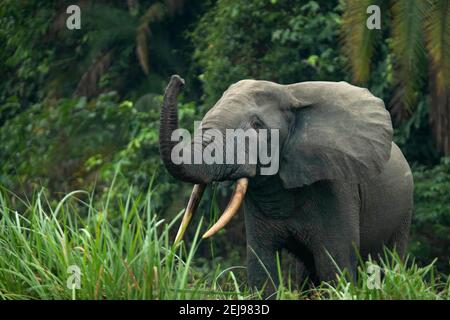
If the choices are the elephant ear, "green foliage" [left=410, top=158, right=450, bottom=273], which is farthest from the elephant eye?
"green foliage" [left=410, top=158, right=450, bottom=273]

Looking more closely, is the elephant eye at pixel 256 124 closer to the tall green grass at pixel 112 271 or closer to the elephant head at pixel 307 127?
the elephant head at pixel 307 127

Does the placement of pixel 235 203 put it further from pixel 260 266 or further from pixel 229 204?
pixel 260 266

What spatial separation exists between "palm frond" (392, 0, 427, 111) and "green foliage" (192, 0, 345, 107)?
201 centimetres

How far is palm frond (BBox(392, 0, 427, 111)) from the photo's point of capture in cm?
1363

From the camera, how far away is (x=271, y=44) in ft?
55.1

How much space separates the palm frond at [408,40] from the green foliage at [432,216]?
1.24 m

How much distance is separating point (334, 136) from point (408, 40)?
3.84 m

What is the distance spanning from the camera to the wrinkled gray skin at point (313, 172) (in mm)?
9703

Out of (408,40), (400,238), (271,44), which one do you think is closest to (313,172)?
(400,238)

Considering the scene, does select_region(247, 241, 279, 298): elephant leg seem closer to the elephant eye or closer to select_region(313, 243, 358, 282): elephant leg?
select_region(313, 243, 358, 282): elephant leg

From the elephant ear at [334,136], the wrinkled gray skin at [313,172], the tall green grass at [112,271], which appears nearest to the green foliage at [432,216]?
the wrinkled gray skin at [313,172]

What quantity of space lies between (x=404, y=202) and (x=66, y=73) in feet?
32.5

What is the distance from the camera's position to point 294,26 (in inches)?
641
